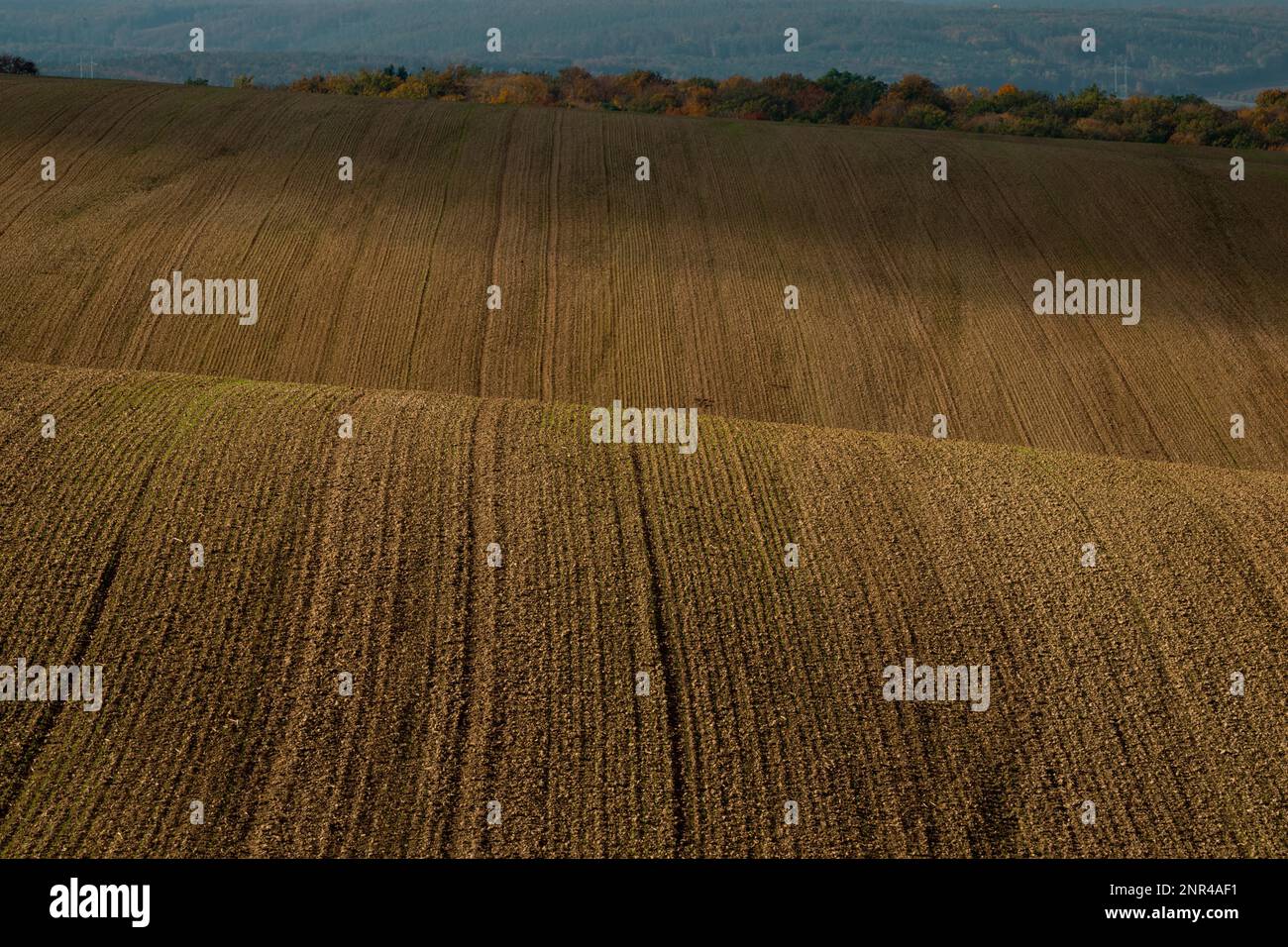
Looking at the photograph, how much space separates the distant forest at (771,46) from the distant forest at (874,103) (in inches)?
1500

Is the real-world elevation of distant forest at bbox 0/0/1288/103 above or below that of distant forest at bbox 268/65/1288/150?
above

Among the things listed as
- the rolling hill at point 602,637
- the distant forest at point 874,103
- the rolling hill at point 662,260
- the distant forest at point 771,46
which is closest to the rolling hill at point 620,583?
the rolling hill at point 602,637

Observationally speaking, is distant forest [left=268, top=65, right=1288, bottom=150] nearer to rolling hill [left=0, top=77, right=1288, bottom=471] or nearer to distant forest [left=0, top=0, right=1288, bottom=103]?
rolling hill [left=0, top=77, right=1288, bottom=471]

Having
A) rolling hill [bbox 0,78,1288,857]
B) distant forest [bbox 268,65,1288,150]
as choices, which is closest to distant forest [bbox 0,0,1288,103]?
distant forest [bbox 268,65,1288,150]

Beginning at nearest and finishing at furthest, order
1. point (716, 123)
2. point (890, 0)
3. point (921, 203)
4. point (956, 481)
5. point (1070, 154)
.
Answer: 1. point (956, 481)
2. point (921, 203)
3. point (1070, 154)
4. point (716, 123)
5. point (890, 0)

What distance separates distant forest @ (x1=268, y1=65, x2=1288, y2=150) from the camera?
2251 inches

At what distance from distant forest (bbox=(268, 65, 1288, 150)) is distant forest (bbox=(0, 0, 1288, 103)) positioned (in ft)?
125

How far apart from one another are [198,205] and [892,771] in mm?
31328

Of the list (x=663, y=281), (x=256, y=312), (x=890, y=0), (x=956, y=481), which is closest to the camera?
(x=956, y=481)

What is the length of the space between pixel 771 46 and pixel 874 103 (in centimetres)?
6670

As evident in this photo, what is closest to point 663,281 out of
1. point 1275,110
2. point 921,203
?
point 921,203

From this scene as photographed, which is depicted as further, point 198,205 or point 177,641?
point 198,205

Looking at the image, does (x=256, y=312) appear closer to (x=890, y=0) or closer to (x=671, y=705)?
(x=671, y=705)

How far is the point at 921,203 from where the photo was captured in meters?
39.4
